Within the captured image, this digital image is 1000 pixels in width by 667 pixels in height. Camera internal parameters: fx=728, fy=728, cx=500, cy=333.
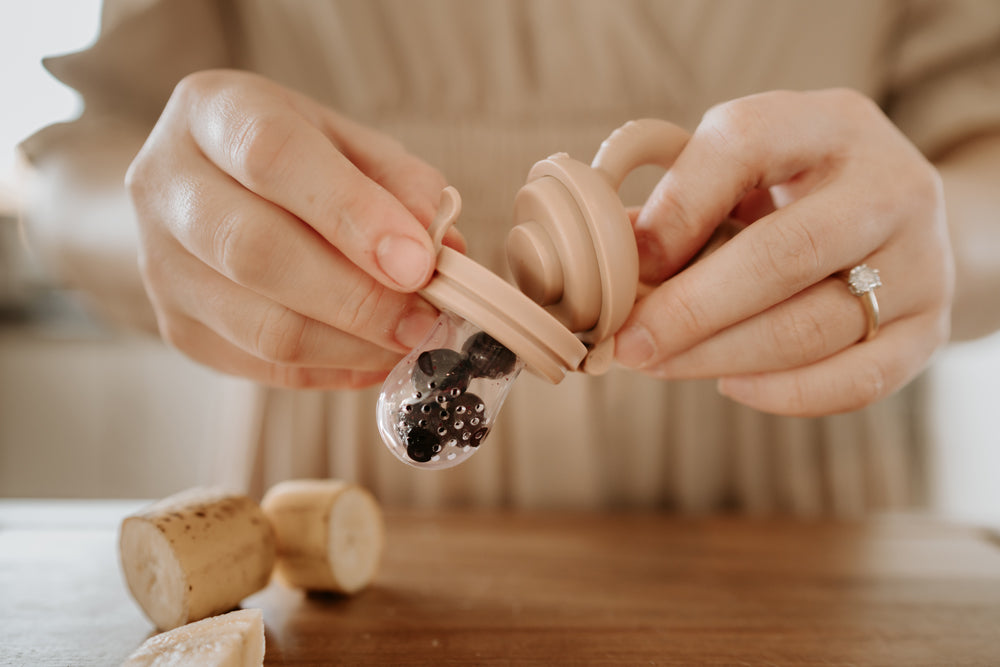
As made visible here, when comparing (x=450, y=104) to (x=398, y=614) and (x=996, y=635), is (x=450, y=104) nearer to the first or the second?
(x=398, y=614)

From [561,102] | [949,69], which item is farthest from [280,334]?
[949,69]

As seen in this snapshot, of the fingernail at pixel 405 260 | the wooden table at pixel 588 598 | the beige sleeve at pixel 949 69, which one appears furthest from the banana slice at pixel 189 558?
the beige sleeve at pixel 949 69

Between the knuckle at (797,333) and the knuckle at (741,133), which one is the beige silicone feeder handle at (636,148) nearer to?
the knuckle at (741,133)

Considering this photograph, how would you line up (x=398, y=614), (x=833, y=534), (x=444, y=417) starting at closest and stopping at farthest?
1. (x=444, y=417)
2. (x=398, y=614)
3. (x=833, y=534)

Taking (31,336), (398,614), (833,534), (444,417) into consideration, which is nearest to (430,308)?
(444,417)

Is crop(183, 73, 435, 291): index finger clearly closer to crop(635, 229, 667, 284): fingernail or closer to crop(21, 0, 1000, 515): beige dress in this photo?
crop(635, 229, 667, 284): fingernail

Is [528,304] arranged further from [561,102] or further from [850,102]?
[561,102]

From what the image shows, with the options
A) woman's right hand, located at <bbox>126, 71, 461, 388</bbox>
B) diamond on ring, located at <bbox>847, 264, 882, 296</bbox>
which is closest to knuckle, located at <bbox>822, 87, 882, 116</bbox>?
diamond on ring, located at <bbox>847, 264, 882, 296</bbox>
